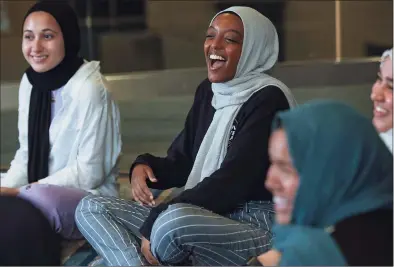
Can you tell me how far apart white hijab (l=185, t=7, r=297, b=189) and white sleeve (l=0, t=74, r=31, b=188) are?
2.52 ft

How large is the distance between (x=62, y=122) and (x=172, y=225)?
764 mm

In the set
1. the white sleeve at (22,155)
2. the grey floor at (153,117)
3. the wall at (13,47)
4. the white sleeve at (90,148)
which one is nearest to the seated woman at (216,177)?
the white sleeve at (90,148)

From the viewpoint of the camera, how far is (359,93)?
12.0ft

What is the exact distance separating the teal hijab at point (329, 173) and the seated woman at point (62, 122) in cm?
122

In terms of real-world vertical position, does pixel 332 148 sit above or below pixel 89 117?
above

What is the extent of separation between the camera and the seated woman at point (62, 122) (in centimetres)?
240

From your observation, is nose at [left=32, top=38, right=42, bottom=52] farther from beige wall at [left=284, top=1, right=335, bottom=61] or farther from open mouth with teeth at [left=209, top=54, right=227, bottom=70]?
beige wall at [left=284, top=1, right=335, bottom=61]

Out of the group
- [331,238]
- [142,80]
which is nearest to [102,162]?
[331,238]

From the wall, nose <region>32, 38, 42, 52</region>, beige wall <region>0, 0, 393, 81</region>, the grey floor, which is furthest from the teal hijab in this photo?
beige wall <region>0, 0, 393, 81</region>

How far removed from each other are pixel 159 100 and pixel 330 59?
5.21 ft

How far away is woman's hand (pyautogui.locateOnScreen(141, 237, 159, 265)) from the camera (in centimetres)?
196

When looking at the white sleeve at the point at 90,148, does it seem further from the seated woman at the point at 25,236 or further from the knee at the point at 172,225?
the seated woman at the point at 25,236

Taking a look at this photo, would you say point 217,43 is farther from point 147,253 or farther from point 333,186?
point 333,186

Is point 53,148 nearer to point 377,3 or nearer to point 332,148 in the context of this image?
point 332,148
